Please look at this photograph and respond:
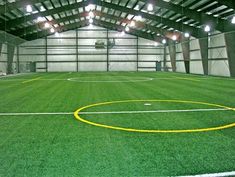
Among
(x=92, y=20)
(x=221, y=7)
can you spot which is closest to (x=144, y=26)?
(x=92, y=20)

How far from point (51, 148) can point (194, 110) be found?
5.45m

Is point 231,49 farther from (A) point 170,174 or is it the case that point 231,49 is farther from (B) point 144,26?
Result: (A) point 170,174

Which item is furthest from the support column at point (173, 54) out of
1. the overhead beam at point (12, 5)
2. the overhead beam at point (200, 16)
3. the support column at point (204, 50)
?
the overhead beam at point (12, 5)

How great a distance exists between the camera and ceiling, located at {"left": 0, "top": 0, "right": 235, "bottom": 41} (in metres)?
27.4

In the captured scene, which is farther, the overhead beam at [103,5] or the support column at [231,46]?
the overhead beam at [103,5]

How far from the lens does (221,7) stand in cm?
2798

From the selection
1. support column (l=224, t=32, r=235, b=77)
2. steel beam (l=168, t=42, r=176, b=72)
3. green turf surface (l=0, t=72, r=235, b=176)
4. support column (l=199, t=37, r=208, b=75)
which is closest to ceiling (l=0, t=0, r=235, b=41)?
support column (l=224, t=32, r=235, b=77)

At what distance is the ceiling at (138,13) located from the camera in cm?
2739

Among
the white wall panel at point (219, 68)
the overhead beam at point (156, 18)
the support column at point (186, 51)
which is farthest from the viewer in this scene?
the support column at point (186, 51)

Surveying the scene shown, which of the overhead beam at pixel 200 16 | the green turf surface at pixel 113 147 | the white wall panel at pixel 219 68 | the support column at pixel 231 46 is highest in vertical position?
the overhead beam at pixel 200 16

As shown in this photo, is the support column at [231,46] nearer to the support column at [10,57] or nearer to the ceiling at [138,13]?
the ceiling at [138,13]

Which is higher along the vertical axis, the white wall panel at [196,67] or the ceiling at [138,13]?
the ceiling at [138,13]

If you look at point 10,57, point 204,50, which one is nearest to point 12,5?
point 10,57

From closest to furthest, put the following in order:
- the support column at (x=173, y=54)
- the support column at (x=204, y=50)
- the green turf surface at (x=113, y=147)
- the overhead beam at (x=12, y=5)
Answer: the green turf surface at (x=113, y=147)
the overhead beam at (x=12, y=5)
the support column at (x=204, y=50)
the support column at (x=173, y=54)
